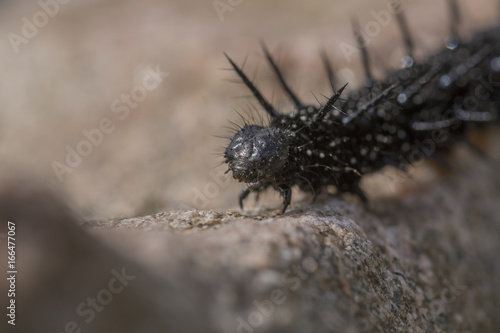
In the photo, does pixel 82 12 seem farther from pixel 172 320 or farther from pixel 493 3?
pixel 172 320

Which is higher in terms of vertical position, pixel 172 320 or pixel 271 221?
pixel 271 221

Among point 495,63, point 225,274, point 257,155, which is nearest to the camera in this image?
point 225,274

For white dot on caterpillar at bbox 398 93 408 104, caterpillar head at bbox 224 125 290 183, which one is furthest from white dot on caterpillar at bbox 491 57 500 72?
caterpillar head at bbox 224 125 290 183

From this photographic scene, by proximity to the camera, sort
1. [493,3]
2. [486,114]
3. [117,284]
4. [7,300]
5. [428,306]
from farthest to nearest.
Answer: [493,3] < [486,114] < [428,306] < [117,284] < [7,300]

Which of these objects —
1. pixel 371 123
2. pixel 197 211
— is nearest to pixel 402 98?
pixel 371 123

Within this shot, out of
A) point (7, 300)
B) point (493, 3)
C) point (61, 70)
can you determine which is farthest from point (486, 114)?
point (61, 70)

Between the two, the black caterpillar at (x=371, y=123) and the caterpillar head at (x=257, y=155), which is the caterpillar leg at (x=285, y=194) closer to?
the black caterpillar at (x=371, y=123)

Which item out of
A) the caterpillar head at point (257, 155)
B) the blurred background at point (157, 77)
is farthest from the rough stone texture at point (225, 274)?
the blurred background at point (157, 77)

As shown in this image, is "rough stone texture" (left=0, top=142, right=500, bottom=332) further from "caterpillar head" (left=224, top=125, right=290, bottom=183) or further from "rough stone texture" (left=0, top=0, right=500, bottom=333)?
"caterpillar head" (left=224, top=125, right=290, bottom=183)

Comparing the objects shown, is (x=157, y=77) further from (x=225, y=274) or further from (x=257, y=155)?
(x=225, y=274)
